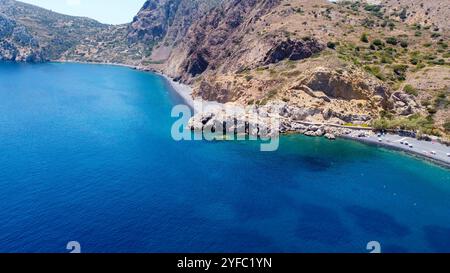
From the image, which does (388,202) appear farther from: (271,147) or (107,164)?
(107,164)

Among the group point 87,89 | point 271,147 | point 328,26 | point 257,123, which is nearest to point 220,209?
point 271,147

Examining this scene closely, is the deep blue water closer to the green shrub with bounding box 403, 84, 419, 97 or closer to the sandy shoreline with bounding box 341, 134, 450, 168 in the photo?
the sandy shoreline with bounding box 341, 134, 450, 168

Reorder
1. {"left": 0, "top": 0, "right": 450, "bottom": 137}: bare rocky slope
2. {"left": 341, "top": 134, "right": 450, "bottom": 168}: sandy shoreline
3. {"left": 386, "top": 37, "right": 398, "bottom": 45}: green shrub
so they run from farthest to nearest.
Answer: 1. {"left": 386, "top": 37, "right": 398, "bottom": 45}: green shrub
2. {"left": 0, "top": 0, "right": 450, "bottom": 137}: bare rocky slope
3. {"left": 341, "top": 134, "right": 450, "bottom": 168}: sandy shoreline

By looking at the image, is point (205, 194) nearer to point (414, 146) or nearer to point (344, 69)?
point (414, 146)

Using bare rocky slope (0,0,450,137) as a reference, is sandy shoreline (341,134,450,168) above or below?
below

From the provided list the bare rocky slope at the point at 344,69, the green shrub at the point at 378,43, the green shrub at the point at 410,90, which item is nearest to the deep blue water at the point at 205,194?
the bare rocky slope at the point at 344,69

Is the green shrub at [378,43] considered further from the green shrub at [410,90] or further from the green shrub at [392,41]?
the green shrub at [410,90]

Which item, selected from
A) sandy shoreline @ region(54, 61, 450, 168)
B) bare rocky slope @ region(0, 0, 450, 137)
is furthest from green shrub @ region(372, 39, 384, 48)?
sandy shoreline @ region(54, 61, 450, 168)

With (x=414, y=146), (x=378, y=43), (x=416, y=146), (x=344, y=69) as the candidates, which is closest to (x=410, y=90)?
(x=344, y=69)
